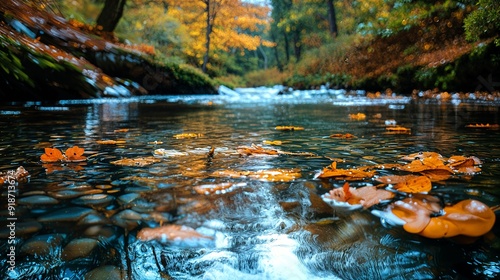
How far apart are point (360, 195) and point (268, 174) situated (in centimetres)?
47

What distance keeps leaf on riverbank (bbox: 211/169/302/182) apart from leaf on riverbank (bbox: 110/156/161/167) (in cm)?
45

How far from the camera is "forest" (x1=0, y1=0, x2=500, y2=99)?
6.57 metres

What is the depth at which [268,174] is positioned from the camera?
Answer: 5.31 feet

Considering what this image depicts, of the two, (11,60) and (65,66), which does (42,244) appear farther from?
(65,66)

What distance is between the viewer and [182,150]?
2.27 meters

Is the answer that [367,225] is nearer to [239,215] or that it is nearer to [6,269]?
[239,215]

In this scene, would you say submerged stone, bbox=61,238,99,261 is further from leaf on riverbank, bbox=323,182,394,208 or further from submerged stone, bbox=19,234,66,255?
leaf on riverbank, bbox=323,182,394,208

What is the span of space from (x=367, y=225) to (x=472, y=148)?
1535mm

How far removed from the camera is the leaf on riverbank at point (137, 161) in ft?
6.05

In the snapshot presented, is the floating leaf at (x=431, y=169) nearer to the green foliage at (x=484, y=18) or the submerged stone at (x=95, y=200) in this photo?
the submerged stone at (x=95, y=200)

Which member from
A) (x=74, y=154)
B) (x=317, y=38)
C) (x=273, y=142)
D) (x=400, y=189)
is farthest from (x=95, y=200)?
(x=317, y=38)

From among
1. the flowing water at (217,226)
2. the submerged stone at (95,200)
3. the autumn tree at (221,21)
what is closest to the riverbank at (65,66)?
the flowing water at (217,226)

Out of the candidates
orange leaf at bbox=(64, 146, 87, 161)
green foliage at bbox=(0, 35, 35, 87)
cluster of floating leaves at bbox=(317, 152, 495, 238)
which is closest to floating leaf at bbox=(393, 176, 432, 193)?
cluster of floating leaves at bbox=(317, 152, 495, 238)

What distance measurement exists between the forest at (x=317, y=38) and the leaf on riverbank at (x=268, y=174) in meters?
2.59
